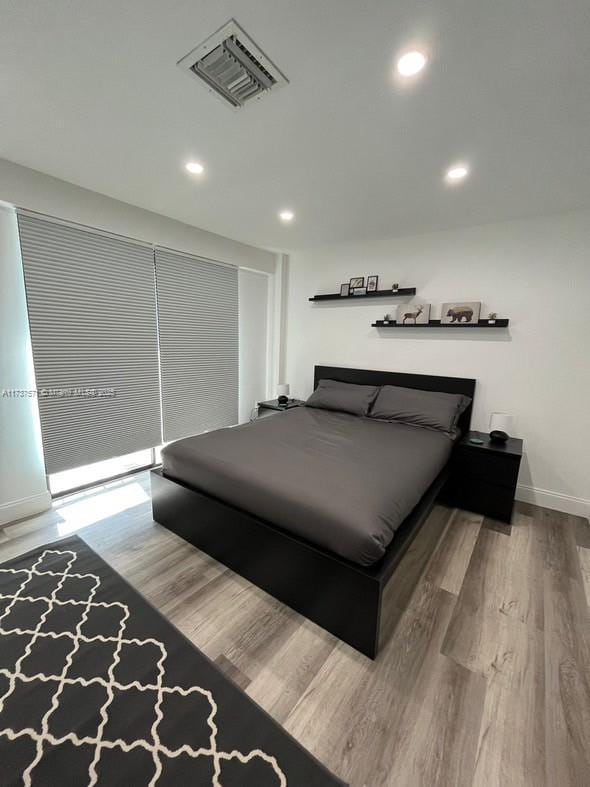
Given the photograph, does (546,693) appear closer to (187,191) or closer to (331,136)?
(331,136)

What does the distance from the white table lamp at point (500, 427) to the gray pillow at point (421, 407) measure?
278mm

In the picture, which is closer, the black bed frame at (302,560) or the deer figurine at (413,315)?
the black bed frame at (302,560)

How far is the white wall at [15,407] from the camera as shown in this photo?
2189 millimetres

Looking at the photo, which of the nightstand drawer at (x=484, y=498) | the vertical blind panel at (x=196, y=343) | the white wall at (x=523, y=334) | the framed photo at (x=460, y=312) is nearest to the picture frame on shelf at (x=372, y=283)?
the white wall at (x=523, y=334)

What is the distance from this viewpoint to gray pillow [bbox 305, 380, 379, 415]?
318cm

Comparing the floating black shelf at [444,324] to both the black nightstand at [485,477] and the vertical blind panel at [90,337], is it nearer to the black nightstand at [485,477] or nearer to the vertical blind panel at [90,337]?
the black nightstand at [485,477]

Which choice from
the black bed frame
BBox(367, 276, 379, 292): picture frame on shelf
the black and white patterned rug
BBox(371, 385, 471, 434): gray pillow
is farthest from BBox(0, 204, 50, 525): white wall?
BBox(367, 276, 379, 292): picture frame on shelf

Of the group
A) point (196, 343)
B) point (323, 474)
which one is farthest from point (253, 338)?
point (323, 474)

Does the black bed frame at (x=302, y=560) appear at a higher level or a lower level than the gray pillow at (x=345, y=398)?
lower

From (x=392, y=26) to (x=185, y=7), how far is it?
686mm

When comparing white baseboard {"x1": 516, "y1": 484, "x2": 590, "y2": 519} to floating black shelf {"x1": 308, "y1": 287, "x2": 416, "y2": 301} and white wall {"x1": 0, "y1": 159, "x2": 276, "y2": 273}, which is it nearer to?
floating black shelf {"x1": 308, "y1": 287, "x2": 416, "y2": 301}

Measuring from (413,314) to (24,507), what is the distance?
3.71 meters

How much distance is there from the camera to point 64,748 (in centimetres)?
110

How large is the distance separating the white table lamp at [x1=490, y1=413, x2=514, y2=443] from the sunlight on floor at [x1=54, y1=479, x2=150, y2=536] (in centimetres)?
301
